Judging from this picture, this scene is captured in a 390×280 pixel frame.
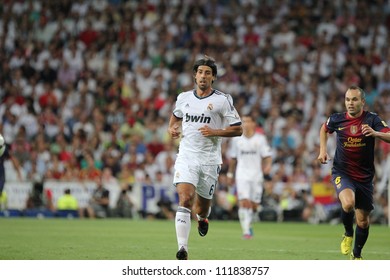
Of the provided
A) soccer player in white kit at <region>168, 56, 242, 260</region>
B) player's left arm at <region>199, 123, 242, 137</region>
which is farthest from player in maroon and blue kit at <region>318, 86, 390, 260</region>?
soccer player in white kit at <region>168, 56, 242, 260</region>

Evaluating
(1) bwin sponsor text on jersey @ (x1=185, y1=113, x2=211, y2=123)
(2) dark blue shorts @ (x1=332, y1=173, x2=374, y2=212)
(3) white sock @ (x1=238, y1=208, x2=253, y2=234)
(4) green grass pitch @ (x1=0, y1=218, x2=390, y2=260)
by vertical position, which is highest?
(1) bwin sponsor text on jersey @ (x1=185, y1=113, x2=211, y2=123)

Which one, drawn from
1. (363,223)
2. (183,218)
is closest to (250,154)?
(363,223)

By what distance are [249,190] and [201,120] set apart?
23.7 ft

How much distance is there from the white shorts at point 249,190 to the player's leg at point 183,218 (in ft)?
23.7

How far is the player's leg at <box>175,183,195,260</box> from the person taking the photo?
12.4m

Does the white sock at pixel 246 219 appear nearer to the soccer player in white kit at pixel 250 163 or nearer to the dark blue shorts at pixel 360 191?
the soccer player in white kit at pixel 250 163

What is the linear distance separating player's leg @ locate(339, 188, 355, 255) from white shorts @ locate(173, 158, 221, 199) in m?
1.81

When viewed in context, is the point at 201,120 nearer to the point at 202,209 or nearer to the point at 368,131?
the point at 202,209

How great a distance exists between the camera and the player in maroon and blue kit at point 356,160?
1338 centimetres

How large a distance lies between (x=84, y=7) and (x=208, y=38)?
446 centimetres

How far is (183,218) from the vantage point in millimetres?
12625

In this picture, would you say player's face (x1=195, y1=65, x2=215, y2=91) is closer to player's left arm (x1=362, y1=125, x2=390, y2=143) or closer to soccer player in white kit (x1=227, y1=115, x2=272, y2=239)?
player's left arm (x1=362, y1=125, x2=390, y2=143)

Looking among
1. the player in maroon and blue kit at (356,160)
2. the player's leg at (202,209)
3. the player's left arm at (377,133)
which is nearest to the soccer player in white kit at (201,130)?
the player's leg at (202,209)

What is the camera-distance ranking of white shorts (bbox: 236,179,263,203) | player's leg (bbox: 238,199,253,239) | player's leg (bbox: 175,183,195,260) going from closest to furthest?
player's leg (bbox: 175,183,195,260) < player's leg (bbox: 238,199,253,239) < white shorts (bbox: 236,179,263,203)
